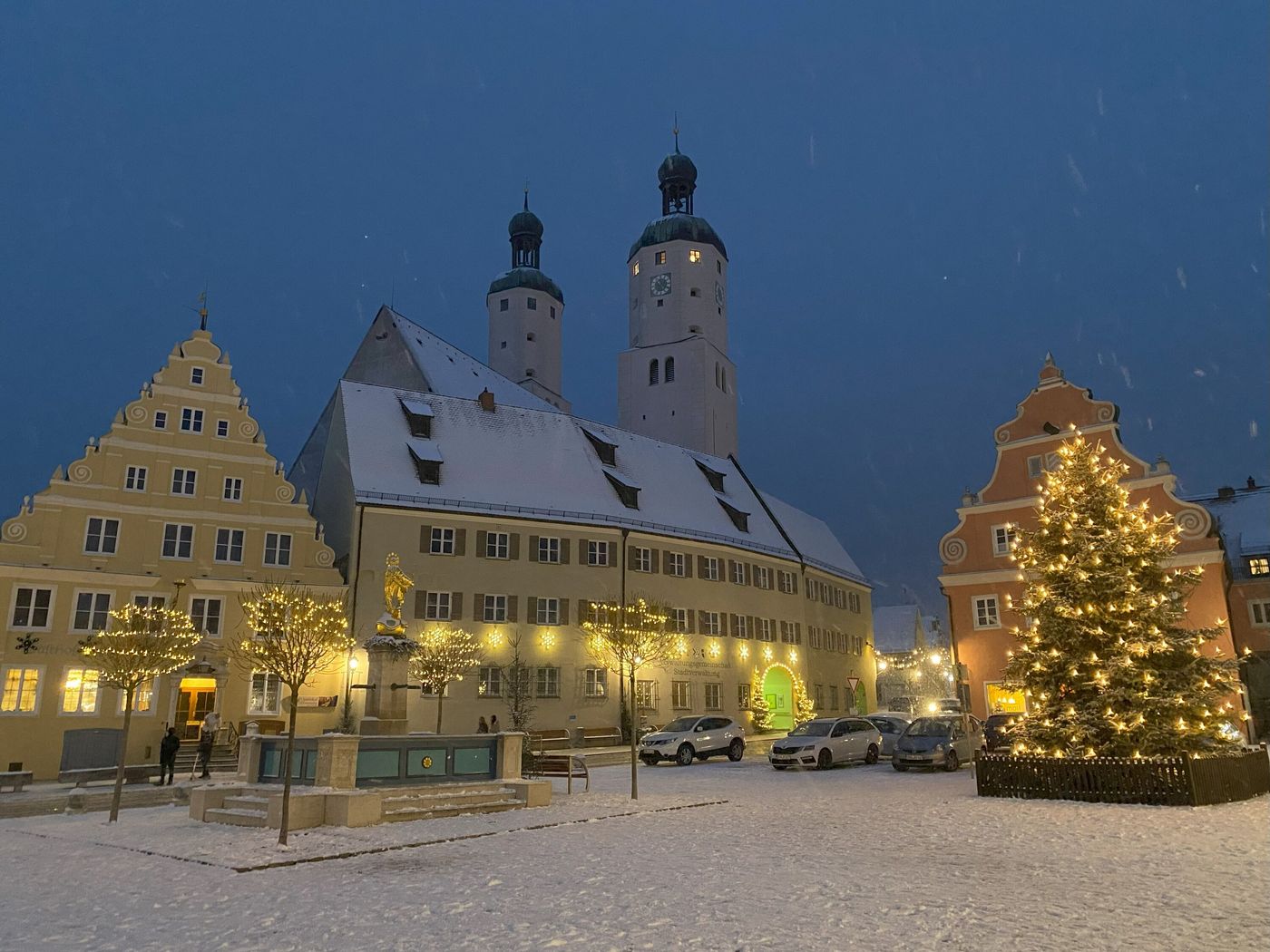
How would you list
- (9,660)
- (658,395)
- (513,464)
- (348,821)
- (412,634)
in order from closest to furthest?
(348,821) → (9,660) → (412,634) → (513,464) → (658,395)

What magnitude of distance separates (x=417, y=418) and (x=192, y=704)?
595 inches

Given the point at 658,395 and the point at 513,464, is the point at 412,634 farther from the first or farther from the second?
the point at 658,395

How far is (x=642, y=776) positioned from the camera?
27.0 meters

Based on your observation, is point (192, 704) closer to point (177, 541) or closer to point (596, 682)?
point (177, 541)

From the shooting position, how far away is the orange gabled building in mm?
34281

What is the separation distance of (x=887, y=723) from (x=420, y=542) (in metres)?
19.2

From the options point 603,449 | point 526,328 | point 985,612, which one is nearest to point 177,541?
point 603,449

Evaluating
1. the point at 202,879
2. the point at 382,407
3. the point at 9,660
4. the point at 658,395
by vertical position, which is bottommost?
the point at 202,879

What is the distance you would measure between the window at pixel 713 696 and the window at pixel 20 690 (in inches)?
1053

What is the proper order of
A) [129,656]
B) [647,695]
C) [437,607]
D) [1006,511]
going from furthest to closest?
[647,695], [437,607], [1006,511], [129,656]

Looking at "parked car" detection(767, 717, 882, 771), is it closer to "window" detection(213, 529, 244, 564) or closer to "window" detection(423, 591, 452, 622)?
"window" detection(423, 591, 452, 622)

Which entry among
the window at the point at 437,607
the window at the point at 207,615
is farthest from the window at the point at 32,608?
the window at the point at 437,607

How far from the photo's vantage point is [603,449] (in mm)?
48438

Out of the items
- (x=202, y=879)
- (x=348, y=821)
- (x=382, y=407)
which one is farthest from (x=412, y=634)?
(x=202, y=879)
